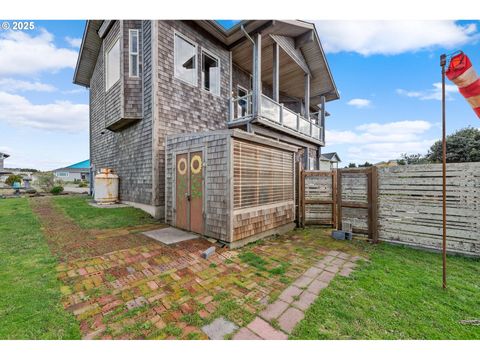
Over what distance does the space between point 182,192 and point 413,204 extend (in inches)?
217

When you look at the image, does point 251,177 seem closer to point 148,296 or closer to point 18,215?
point 148,296

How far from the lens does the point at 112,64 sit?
8.71m

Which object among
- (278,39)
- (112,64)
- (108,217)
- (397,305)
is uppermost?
(278,39)

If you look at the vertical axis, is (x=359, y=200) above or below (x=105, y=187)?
below

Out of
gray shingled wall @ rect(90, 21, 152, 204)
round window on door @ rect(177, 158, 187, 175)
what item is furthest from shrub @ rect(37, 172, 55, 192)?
round window on door @ rect(177, 158, 187, 175)

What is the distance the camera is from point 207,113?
8602mm

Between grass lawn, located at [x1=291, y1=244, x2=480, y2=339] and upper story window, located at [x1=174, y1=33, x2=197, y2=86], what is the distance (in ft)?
26.8

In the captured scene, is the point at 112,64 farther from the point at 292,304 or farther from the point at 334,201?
the point at 292,304

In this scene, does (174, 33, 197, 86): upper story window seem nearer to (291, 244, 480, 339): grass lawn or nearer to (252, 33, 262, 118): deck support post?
(252, 33, 262, 118): deck support post

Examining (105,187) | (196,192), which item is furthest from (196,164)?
(105,187)

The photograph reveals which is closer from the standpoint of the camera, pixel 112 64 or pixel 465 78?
pixel 465 78

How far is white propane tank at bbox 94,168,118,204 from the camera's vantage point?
8.83 meters

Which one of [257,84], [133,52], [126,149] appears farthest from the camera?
[126,149]
